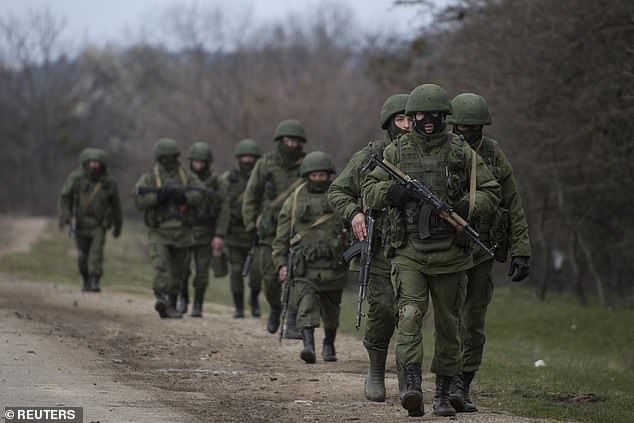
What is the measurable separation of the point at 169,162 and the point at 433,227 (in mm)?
8602

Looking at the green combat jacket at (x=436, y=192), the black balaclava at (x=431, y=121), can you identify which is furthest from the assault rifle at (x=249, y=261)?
the black balaclava at (x=431, y=121)

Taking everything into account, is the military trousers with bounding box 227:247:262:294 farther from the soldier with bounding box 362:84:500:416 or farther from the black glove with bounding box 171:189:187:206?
the soldier with bounding box 362:84:500:416

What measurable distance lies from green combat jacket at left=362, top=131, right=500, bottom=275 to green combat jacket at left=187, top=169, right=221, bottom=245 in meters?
8.11

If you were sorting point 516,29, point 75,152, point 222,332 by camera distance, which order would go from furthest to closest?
1. point 75,152
2. point 516,29
3. point 222,332

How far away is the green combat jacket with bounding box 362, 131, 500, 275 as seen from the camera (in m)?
9.84

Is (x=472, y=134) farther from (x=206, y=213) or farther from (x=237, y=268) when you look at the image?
(x=237, y=268)

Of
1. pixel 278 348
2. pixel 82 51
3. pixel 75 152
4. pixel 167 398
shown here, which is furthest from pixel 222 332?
pixel 82 51

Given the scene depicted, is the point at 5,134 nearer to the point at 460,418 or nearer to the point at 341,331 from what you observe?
the point at 341,331

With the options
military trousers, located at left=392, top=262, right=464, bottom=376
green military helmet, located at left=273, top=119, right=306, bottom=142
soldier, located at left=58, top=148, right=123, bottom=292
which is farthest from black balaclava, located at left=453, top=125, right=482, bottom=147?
soldier, located at left=58, top=148, right=123, bottom=292

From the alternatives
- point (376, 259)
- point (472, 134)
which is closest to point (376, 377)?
point (376, 259)

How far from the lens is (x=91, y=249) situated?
71.9 feet

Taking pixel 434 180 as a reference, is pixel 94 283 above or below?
below

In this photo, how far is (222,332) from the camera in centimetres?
1644

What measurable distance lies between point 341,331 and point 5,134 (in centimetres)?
6503
